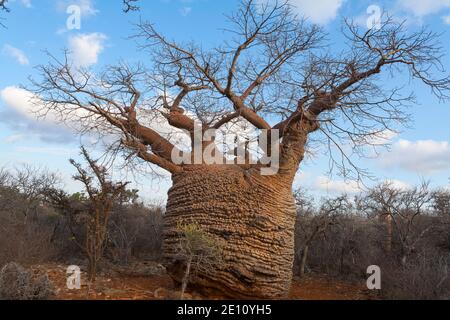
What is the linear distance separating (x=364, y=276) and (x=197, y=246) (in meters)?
4.50

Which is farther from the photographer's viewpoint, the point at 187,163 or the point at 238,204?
the point at 187,163

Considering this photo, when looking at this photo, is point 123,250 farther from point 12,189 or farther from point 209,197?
point 12,189

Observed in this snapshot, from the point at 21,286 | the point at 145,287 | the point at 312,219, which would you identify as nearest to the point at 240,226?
the point at 145,287

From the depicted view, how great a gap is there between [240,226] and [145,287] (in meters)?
1.77

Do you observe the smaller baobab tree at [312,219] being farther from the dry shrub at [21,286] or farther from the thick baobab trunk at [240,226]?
the dry shrub at [21,286]

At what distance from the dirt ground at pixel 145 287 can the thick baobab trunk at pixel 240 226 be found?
1.32 ft

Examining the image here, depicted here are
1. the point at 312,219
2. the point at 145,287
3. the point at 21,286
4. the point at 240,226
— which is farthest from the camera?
the point at 312,219

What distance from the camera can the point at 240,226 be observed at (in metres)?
5.28

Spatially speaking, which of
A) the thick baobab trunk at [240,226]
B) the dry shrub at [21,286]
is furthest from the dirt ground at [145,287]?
the thick baobab trunk at [240,226]

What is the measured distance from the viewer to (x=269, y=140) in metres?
5.86

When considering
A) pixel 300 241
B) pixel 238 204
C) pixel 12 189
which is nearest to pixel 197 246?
pixel 238 204

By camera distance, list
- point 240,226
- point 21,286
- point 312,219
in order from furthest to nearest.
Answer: point 312,219 → point 240,226 → point 21,286

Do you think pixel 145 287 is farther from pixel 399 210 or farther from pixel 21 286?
pixel 399 210

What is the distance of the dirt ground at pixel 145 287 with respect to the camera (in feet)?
16.8
